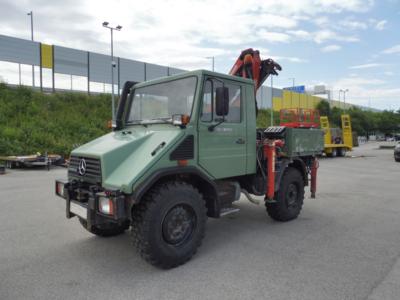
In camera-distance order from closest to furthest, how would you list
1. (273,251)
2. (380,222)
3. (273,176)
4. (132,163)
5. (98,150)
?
(132,163) → (98,150) → (273,251) → (273,176) → (380,222)

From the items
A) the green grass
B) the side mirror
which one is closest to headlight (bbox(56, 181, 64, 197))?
the side mirror

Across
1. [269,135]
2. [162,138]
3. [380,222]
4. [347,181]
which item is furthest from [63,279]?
[347,181]

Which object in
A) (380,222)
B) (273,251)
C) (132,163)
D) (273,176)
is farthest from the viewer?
(380,222)

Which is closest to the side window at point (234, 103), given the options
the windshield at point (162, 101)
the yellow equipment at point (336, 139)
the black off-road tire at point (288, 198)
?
the windshield at point (162, 101)

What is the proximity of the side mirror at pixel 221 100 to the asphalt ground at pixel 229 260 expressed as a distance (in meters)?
1.95

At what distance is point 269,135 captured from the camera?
19.2ft

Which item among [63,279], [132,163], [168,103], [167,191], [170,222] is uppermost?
[168,103]

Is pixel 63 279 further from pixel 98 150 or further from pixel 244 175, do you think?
pixel 244 175

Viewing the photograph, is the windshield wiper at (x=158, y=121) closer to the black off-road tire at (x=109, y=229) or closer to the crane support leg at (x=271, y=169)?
the black off-road tire at (x=109, y=229)

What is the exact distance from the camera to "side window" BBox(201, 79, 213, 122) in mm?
4230

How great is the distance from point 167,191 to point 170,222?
411mm

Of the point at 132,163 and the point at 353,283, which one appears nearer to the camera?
the point at 353,283

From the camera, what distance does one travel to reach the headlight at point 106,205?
3467mm

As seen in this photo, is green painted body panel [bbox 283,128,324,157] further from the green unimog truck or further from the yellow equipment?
the yellow equipment
